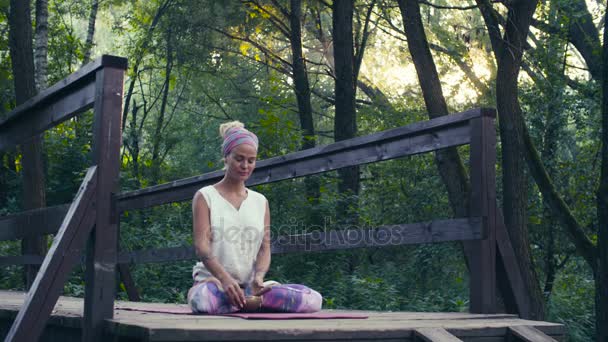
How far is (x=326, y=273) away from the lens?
11.6 m

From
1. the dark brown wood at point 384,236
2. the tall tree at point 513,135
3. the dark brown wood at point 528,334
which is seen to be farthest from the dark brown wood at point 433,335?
the tall tree at point 513,135

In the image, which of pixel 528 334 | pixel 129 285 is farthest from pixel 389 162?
pixel 528 334

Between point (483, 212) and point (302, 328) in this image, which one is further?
point (483, 212)

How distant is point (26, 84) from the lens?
11.3m

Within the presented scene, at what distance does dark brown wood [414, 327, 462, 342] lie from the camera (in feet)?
11.2

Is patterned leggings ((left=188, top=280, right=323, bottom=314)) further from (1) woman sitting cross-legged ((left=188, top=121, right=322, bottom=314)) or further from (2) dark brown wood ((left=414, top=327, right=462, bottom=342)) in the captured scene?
(2) dark brown wood ((left=414, top=327, right=462, bottom=342))

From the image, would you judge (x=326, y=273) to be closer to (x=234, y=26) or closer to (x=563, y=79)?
(x=563, y=79)

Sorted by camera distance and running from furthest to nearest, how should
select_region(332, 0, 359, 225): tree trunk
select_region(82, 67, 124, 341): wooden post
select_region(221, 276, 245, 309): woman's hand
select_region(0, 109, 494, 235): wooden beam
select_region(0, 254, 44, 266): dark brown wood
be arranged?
select_region(332, 0, 359, 225): tree trunk, select_region(0, 254, 44, 266): dark brown wood, select_region(0, 109, 494, 235): wooden beam, select_region(221, 276, 245, 309): woman's hand, select_region(82, 67, 124, 341): wooden post

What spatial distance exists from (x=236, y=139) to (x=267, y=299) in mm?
974

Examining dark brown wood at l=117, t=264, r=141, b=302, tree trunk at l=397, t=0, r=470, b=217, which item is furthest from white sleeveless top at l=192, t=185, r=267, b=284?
tree trunk at l=397, t=0, r=470, b=217

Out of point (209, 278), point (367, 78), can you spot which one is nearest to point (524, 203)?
point (209, 278)

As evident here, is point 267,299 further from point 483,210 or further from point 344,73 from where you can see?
point 344,73

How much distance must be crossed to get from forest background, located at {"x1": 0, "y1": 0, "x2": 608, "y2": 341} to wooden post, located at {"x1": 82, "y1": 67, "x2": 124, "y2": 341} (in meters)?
5.37

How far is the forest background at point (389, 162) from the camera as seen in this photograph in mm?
9500
